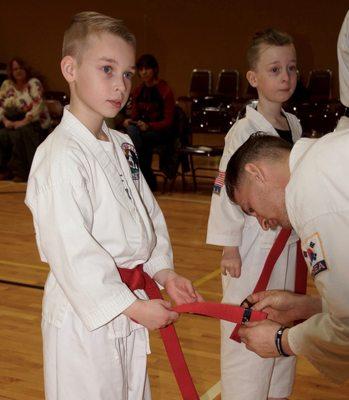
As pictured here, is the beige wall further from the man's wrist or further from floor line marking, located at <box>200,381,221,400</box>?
the man's wrist

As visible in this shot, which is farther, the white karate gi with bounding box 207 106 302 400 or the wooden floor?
the wooden floor

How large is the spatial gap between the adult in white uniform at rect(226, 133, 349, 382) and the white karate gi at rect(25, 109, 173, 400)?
14.7 inches

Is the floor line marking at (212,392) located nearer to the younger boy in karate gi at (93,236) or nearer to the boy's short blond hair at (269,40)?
the younger boy in karate gi at (93,236)

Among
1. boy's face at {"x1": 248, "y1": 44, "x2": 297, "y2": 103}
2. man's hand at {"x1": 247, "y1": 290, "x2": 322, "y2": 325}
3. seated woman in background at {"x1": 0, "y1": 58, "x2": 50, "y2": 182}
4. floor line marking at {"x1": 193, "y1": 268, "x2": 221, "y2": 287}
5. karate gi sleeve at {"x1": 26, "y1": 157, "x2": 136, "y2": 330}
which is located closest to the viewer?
karate gi sleeve at {"x1": 26, "y1": 157, "x2": 136, "y2": 330}

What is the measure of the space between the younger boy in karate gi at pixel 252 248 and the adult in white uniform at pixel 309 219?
699 mm

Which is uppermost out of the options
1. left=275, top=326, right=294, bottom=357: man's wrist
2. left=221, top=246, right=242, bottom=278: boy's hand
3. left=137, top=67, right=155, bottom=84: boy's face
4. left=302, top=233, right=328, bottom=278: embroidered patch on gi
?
left=302, top=233, right=328, bottom=278: embroidered patch on gi

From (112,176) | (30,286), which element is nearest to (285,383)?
(112,176)

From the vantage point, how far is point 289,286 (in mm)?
3246

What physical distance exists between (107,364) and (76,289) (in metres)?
0.32

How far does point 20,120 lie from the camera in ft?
33.6

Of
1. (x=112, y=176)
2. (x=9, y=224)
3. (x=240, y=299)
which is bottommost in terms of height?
(x=9, y=224)

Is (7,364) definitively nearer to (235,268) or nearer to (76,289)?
(235,268)

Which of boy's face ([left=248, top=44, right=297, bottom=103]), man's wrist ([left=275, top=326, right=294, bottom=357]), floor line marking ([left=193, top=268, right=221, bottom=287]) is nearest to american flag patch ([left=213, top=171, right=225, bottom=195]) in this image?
boy's face ([left=248, top=44, right=297, bottom=103])

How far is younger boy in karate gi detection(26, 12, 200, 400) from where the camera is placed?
2.10 m
